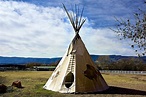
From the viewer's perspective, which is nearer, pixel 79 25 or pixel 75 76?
pixel 75 76

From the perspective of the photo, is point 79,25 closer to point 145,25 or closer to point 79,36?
point 79,36

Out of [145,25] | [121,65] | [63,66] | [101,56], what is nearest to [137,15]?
[145,25]

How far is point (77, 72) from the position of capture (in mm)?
13953

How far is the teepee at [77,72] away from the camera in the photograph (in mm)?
13539

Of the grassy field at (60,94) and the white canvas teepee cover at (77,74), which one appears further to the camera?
the white canvas teepee cover at (77,74)

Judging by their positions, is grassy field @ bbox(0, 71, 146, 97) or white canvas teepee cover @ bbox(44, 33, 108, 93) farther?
white canvas teepee cover @ bbox(44, 33, 108, 93)

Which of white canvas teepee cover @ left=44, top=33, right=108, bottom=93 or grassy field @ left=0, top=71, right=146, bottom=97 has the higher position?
white canvas teepee cover @ left=44, top=33, right=108, bottom=93

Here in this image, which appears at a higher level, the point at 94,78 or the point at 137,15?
the point at 137,15

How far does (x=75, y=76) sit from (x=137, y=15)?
21.5 ft

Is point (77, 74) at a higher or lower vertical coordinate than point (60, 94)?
higher

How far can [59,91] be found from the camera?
1346cm

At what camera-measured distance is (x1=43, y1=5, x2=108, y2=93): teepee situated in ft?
44.4

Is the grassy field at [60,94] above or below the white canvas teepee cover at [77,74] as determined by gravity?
below

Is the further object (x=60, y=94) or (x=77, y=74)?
(x=77, y=74)
